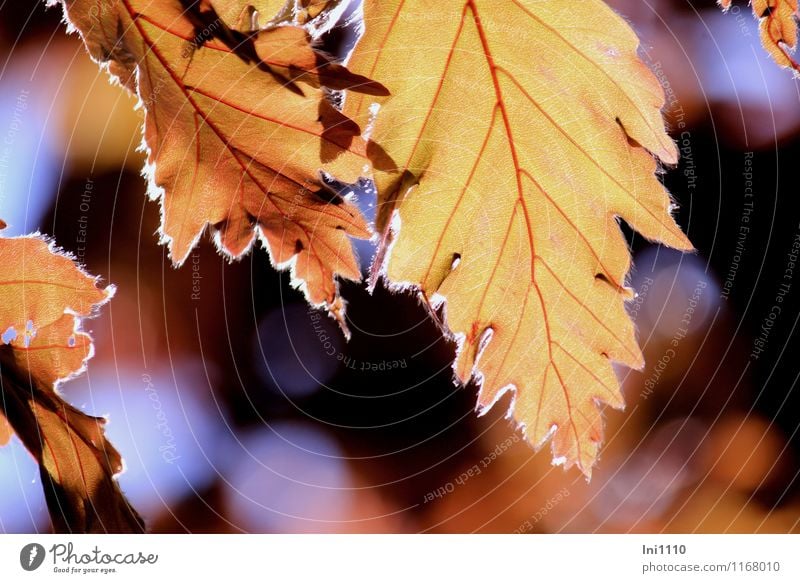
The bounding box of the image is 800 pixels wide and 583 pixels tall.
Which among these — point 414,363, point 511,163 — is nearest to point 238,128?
point 511,163

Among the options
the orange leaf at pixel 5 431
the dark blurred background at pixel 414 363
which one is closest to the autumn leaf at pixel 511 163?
the dark blurred background at pixel 414 363

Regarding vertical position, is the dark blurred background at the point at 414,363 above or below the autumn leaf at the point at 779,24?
below

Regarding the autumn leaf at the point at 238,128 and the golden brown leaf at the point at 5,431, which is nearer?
the autumn leaf at the point at 238,128

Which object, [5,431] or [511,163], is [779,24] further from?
[5,431]

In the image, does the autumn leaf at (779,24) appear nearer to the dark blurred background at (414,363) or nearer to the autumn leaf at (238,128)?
the dark blurred background at (414,363)

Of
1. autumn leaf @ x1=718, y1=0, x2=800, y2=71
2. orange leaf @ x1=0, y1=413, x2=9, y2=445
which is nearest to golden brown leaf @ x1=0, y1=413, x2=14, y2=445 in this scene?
orange leaf @ x1=0, y1=413, x2=9, y2=445

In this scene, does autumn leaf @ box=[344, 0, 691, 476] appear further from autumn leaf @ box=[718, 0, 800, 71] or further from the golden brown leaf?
the golden brown leaf
